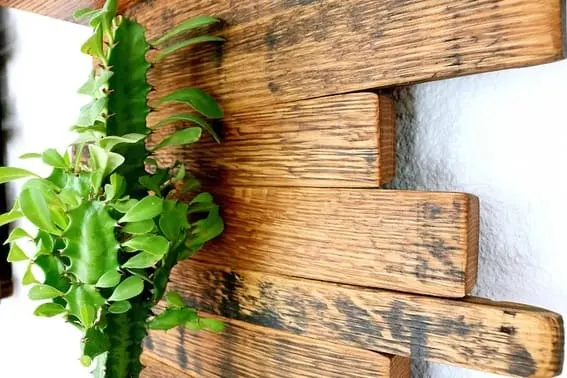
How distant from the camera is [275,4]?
0.56 metres

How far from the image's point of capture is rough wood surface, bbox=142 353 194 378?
0.68 metres

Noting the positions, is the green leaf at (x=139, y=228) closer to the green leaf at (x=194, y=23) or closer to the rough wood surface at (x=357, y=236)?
the rough wood surface at (x=357, y=236)

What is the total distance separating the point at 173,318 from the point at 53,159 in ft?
0.63

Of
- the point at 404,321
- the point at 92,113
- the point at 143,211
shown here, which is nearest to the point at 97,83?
the point at 92,113

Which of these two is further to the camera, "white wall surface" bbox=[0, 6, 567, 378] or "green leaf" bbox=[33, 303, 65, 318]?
"green leaf" bbox=[33, 303, 65, 318]

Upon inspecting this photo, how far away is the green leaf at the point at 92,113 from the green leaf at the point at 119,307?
0.56 ft

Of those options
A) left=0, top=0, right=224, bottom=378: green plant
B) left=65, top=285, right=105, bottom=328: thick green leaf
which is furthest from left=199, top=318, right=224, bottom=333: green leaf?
left=65, top=285, right=105, bottom=328: thick green leaf

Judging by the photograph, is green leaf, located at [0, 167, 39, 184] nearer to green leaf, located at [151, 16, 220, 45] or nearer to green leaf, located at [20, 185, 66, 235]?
green leaf, located at [20, 185, 66, 235]

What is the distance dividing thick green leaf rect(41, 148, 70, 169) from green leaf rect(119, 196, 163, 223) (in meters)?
0.10

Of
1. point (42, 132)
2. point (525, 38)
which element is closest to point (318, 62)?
point (525, 38)

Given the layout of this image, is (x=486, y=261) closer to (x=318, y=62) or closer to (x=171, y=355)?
(x=318, y=62)

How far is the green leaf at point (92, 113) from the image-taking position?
0.57 m

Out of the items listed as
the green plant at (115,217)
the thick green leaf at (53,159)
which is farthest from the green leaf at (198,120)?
the thick green leaf at (53,159)

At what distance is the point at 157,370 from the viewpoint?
0.70m
